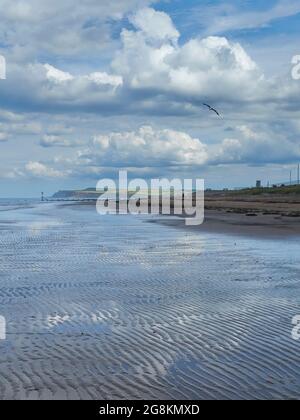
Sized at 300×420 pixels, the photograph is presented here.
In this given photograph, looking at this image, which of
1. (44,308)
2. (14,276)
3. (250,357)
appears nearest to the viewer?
(250,357)

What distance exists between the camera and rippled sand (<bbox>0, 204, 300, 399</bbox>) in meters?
7.67

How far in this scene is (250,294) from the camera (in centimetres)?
1446

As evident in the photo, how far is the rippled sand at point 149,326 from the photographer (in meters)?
7.67

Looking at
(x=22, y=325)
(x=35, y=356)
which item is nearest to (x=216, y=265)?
(x=22, y=325)

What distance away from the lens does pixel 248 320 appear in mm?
11469

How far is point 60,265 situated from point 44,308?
7.22 metres

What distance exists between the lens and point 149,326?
11.0 m

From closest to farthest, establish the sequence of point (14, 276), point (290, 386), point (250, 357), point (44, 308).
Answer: point (290, 386) → point (250, 357) → point (44, 308) → point (14, 276)

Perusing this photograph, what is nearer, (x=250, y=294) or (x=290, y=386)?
(x=290, y=386)
